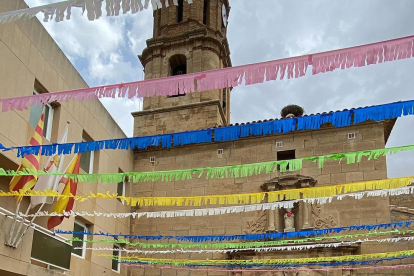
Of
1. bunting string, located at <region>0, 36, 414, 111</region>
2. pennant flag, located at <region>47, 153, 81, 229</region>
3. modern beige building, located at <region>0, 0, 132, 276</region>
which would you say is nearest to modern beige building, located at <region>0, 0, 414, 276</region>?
modern beige building, located at <region>0, 0, 132, 276</region>

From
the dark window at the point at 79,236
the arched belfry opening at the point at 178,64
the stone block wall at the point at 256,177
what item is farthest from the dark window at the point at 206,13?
the dark window at the point at 79,236

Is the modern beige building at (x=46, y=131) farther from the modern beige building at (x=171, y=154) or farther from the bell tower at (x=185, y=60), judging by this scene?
the bell tower at (x=185, y=60)

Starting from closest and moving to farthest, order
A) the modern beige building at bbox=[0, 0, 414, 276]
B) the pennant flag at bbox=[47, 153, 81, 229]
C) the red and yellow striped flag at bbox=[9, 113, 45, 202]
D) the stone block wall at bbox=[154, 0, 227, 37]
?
the red and yellow striped flag at bbox=[9, 113, 45, 202], the pennant flag at bbox=[47, 153, 81, 229], the modern beige building at bbox=[0, 0, 414, 276], the stone block wall at bbox=[154, 0, 227, 37]

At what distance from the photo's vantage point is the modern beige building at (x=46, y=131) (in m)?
10.2

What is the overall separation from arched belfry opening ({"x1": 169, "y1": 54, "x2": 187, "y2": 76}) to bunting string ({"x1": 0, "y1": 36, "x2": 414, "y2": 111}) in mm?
13158

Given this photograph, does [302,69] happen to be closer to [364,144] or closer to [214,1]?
[364,144]

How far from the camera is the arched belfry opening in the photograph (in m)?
20.1

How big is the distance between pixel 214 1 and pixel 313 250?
11.6m

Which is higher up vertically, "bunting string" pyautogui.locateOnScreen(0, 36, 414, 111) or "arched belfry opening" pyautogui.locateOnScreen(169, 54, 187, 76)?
"arched belfry opening" pyautogui.locateOnScreen(169, 54, 187, 76)

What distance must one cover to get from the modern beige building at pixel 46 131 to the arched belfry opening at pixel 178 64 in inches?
190

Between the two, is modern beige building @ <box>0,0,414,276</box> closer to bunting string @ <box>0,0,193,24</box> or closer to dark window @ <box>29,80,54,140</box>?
dark window @ <box>29,80,54,140</box>

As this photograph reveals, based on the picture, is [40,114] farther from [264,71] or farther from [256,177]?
[264,71]

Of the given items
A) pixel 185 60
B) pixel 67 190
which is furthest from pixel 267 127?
pixel 185 60

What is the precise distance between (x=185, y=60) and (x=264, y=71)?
14.4 meters
